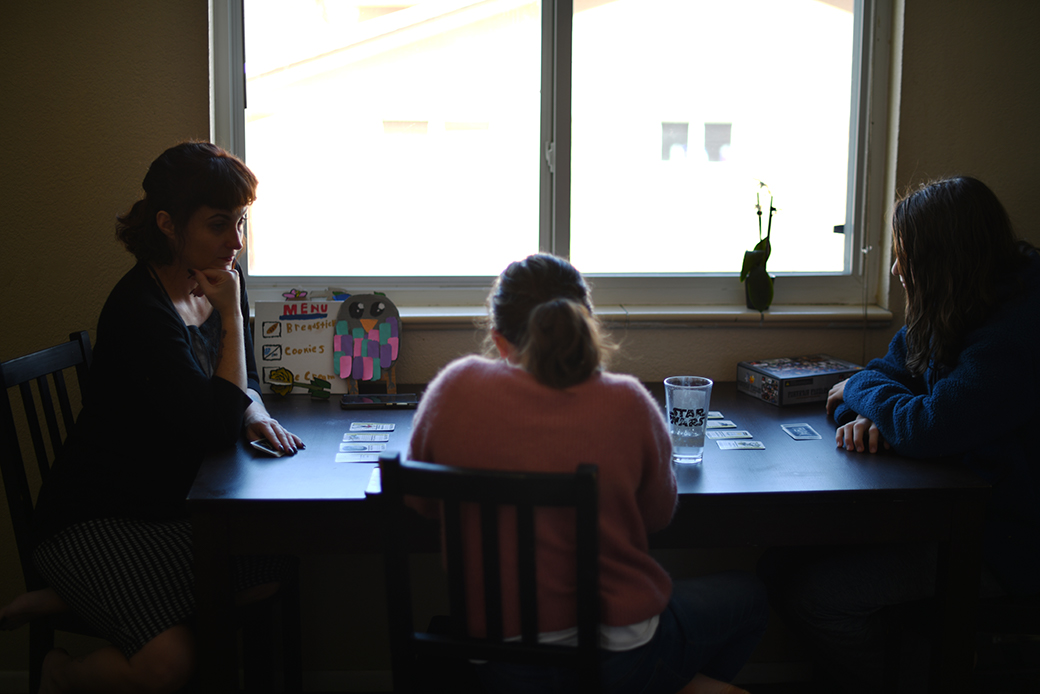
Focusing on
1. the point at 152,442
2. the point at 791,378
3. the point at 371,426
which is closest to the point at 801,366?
the point at 791,378

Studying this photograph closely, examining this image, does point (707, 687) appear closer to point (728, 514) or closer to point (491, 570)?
point (728, 514)

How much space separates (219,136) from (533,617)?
1605 millimetres

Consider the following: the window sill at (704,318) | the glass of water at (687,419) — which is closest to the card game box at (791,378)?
the window sill at (704,318)

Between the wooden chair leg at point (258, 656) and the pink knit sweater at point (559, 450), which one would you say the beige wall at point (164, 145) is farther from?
the pink knit sweater at point (559, 450)

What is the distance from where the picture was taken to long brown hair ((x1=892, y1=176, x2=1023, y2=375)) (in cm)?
141

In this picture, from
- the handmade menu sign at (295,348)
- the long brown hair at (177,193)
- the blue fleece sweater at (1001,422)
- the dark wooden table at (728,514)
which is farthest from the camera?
the handmade menu sign at (295,348)

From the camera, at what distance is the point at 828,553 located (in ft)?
5.17

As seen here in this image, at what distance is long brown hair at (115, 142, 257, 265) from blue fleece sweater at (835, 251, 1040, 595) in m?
1.39

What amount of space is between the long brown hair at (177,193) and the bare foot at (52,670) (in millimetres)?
770

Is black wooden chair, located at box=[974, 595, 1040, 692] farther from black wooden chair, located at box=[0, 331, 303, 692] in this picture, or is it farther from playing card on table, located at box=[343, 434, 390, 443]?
black wooden chair, located at box=[0, 331, 303, 692]

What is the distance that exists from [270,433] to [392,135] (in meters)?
1.01

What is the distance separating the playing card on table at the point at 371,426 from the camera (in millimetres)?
1611

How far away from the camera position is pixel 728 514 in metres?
1.29

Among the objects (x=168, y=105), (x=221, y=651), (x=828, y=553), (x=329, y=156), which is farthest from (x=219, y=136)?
(x=828, y=553)
